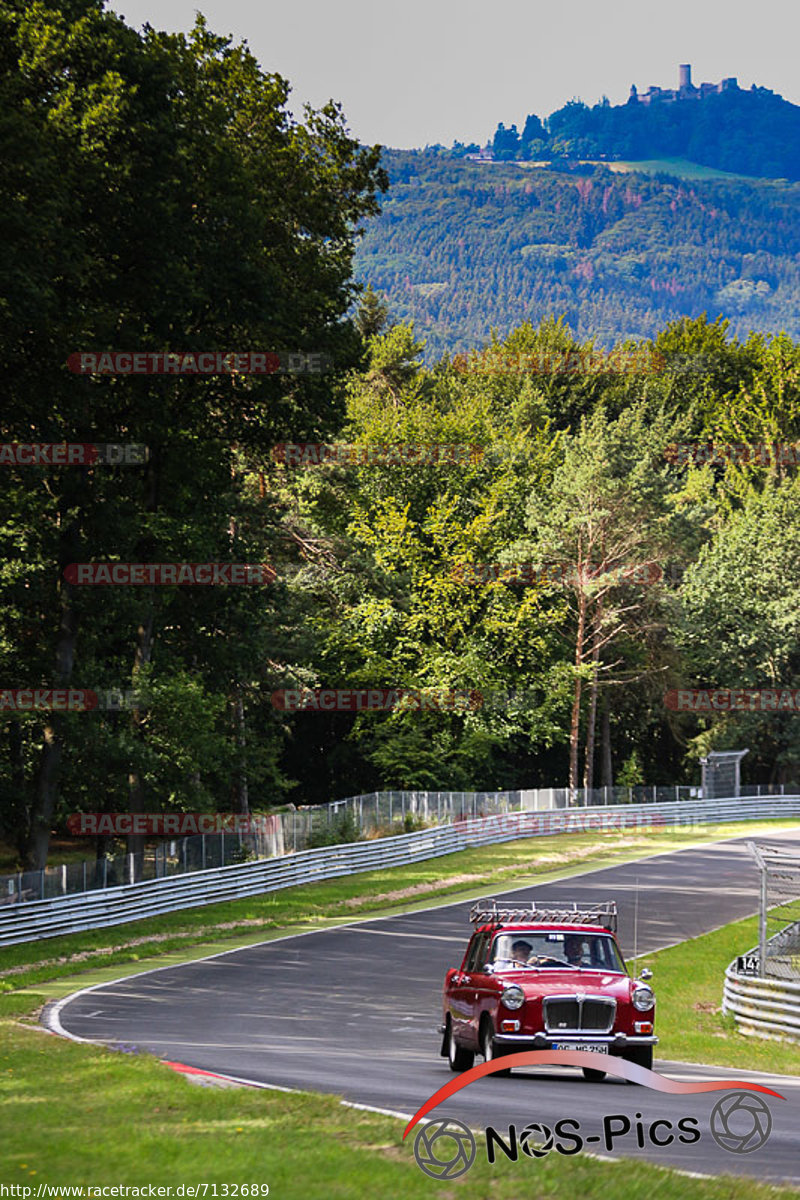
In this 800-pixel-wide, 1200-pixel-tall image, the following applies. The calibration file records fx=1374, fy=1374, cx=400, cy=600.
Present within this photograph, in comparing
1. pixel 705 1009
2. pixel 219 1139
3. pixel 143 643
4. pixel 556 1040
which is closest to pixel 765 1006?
pixel 705 1009

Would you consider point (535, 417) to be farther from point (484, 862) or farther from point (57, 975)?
point (57, 975)

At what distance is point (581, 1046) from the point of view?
541 inches

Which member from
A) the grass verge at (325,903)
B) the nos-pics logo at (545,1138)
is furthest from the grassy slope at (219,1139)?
the grass verge at (325,903)

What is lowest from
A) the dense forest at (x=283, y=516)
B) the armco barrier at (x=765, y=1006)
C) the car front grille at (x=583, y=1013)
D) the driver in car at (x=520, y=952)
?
the armco barrier at (x=765, y=1006)

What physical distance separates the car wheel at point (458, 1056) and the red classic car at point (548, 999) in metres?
0.01

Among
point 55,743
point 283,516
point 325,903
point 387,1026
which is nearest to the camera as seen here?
point 387,1026

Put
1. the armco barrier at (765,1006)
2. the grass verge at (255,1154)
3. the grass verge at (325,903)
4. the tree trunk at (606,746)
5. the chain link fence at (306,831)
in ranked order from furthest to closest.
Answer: the tree trunk at (606,746)
the chain link fence at (306,831)
the grass verge at (325,903)
the armco barrier at (765,1006)
the grass verge at (255,1154)

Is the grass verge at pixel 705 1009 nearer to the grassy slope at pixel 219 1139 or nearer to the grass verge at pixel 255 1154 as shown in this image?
the grassy slope at pixel 219 1139

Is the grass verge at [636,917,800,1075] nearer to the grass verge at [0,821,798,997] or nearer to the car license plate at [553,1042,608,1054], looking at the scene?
the car license plate at [553,1042,608,1054]

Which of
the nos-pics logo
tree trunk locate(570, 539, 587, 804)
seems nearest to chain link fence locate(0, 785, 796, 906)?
tree trunk locate(570, 539, 587, 804)

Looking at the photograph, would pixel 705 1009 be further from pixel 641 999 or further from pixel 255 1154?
pixel 255 1154

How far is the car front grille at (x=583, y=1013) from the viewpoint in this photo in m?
13.9

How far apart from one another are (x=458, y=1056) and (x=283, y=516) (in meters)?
42.4

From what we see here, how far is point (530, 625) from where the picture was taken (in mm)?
64625
